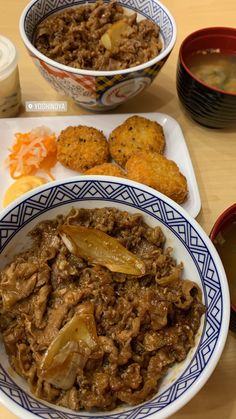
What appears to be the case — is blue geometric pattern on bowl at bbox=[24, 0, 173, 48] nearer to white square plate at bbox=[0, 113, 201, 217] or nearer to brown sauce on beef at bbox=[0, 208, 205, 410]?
white square plate at bbox=[0, 113, 201, 217]

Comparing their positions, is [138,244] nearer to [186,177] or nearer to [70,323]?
[70,323]

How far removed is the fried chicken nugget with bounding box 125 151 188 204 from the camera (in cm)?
154

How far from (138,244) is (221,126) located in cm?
88

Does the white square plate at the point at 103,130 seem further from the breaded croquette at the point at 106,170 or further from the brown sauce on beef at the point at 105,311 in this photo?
the brown sauce on beef at the point at 105,311

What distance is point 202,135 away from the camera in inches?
74.5

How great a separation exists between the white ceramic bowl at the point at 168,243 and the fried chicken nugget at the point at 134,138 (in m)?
0.47

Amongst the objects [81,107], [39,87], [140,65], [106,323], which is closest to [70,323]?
[106,323]

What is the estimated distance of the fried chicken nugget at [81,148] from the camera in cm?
165

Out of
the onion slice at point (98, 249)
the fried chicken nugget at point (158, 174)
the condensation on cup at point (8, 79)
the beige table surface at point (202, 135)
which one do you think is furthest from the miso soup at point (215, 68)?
the onion slice at point (98, 249)

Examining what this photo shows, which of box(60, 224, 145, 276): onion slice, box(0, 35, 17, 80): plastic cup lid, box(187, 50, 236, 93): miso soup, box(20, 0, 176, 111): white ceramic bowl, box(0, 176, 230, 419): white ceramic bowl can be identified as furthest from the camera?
box(187, 50, 236, 93): miso soup

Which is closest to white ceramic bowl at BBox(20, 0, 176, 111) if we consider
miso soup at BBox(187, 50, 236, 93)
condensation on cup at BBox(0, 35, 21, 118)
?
condensation on cup at BBox(0, 35, 21, 118)

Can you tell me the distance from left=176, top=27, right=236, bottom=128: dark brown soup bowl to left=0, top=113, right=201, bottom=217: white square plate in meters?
0.12

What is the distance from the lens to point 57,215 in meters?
1.25

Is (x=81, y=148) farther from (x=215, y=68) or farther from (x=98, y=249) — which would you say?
(x=215, y=68)
